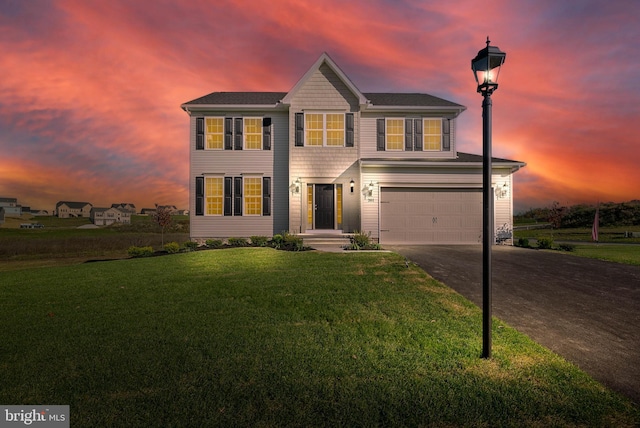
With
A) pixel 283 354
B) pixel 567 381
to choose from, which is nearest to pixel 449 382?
pixel 567 381

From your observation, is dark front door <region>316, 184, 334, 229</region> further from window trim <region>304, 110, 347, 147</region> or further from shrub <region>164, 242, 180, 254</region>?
shrub <region>164, 242, 180, 254</region>

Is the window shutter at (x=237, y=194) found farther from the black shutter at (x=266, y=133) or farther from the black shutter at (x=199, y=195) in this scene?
the black shutter at (x=266, y=133)

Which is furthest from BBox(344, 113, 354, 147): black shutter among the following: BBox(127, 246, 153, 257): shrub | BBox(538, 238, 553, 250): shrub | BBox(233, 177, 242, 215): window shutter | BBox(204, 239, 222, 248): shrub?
BBox(127, 246, 153, 257): shrub

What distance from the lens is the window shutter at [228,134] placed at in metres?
15.4

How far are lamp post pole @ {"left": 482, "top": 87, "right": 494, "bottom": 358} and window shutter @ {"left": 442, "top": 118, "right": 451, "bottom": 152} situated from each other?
42.0 ft

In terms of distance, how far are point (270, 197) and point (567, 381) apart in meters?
13.4

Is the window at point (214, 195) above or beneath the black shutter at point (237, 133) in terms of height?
beneath

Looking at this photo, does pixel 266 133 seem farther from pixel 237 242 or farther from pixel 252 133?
pixel 237 242

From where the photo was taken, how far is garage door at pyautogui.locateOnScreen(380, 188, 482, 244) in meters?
14.5

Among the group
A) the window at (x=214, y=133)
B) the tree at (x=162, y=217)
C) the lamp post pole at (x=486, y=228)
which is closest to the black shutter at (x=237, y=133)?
the window at (x=214, y=133)

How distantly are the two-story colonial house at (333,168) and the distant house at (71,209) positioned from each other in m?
121

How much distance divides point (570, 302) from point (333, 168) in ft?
35.1

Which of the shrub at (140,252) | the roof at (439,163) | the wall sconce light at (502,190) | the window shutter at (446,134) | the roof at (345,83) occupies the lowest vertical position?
the shrub at (140,252)

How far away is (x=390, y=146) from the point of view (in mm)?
15688
